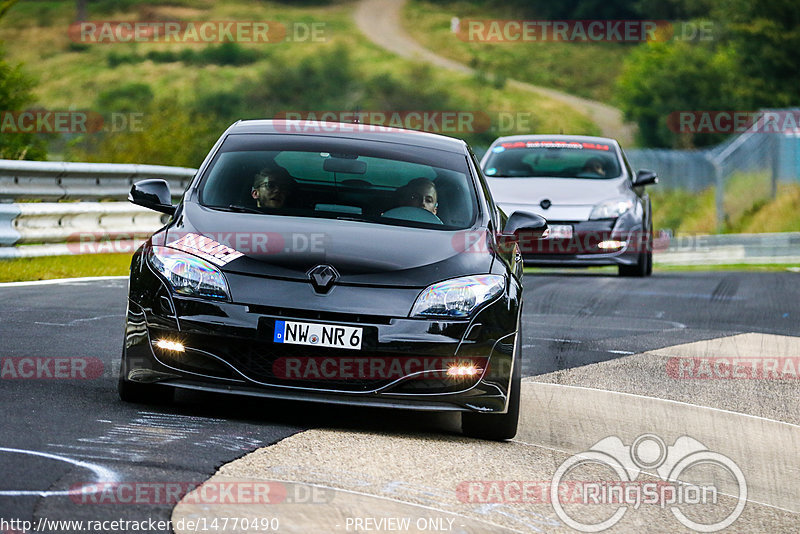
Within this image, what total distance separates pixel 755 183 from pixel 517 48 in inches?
3595

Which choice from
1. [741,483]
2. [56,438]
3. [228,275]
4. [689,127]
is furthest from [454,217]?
[689,127]

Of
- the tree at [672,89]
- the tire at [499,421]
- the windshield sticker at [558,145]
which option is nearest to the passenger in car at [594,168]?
the windshield sticker at [558,145]

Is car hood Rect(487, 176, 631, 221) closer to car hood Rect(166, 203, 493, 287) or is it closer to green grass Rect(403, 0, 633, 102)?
car hood Rect(166, 203, 493, 287)

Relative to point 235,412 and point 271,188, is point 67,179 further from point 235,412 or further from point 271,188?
point 235,412

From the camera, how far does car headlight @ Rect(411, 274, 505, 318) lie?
20.4ft

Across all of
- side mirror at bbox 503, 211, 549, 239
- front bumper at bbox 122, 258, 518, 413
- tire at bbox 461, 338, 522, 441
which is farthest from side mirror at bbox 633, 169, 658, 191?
front bumper at bbox 122, 258, 518, 413

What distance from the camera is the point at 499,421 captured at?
6469 millimetres

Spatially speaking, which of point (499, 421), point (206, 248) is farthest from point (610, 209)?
point (206, 248)

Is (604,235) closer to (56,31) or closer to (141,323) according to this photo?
(141,323)

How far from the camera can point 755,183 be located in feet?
102

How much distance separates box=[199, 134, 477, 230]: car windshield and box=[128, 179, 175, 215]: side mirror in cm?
18

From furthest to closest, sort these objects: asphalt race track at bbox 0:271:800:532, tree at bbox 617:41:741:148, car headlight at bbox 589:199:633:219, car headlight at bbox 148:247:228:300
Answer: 1. tree at bbox 617:41:741:148
2. car headlight at bbox 589:199:633:219
3. car headlight at bbox 148:247:228:300
4. asphalt race track at bbox 0:271:800:532

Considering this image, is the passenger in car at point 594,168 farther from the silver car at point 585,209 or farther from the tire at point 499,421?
the tire at point 499,421

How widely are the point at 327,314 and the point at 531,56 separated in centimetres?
11297
